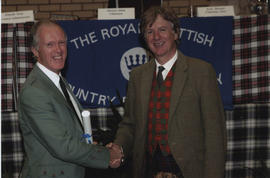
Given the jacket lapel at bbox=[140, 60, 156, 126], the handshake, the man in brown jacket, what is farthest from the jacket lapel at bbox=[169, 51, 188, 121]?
the handshake

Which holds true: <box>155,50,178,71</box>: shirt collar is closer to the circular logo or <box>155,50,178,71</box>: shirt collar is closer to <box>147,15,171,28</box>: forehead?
<box>147,15,171,28</box>: forehead

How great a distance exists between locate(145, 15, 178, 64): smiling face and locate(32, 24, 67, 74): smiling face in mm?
512

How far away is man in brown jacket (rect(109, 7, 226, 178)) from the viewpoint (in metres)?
1.57

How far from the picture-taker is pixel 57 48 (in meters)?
1.68

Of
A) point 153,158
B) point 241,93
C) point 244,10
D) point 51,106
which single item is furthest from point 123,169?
point 244,10

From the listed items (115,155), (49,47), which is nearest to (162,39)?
(49,47)

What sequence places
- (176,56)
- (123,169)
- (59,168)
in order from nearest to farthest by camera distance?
(59,168), (176,56), (123,169)

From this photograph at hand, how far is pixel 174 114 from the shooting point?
1.60m

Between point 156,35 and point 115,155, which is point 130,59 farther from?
point 115,155

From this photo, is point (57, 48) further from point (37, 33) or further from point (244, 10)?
point (244, 10)

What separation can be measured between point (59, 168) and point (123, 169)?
33.6 inches

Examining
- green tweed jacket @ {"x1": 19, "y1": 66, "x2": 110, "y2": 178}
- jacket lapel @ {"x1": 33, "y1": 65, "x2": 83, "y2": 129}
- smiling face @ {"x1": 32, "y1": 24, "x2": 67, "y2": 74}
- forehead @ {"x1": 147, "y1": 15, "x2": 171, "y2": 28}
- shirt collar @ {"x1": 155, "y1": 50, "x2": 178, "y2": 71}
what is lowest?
green tweed jacket @ {"x1": 19, "y1": 66, "x2": 110, "y2": 178}

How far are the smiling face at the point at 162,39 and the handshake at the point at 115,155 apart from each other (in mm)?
592

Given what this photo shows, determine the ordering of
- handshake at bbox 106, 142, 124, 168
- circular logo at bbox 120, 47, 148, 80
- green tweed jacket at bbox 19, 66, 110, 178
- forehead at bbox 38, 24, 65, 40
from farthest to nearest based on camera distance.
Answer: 1. circular logo at bbox 120, 47, 148, 80
2. handshake at bbox 106, 142, 124, 168
3. forehead at bbox 38, 24, 65, 40
4. green tweed jacket at bbox 19, 66, 110, 178
